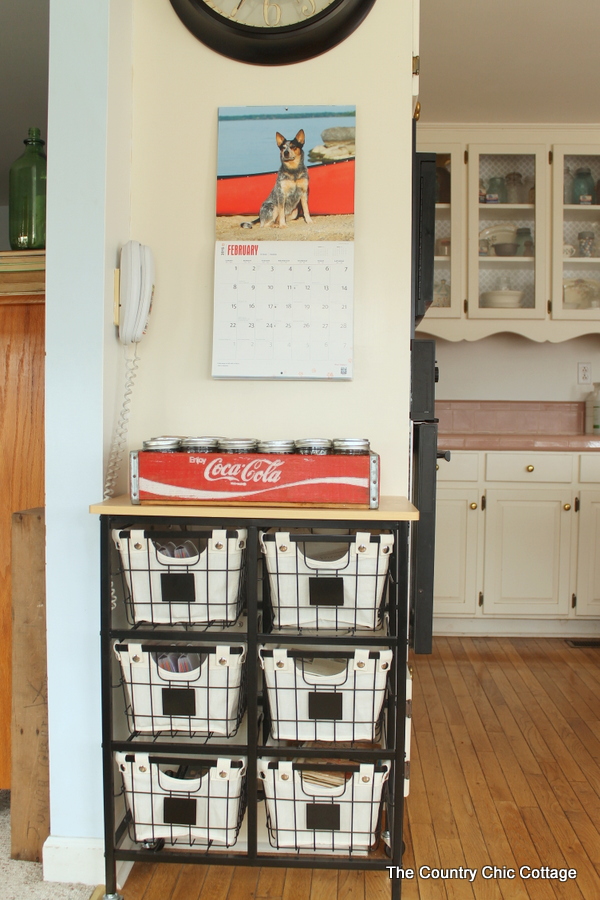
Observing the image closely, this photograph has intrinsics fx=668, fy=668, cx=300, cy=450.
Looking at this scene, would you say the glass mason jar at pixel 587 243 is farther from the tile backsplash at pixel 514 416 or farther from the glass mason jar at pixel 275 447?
the glass mason jar at pixel 275 447

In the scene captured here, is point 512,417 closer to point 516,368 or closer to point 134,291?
point 516,368

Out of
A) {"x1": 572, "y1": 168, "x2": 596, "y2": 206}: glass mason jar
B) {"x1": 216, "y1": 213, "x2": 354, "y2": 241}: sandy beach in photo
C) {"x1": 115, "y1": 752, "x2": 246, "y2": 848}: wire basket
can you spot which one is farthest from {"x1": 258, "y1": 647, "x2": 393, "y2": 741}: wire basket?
{"x1": 572, "y1": 168, "x2": 596, "y2": 206}: glass mason jar

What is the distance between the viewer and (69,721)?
1.54 metres

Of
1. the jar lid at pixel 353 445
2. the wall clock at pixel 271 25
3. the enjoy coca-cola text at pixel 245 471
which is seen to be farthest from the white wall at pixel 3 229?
the jar lid at pixel 353 445

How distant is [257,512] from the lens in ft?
4.47

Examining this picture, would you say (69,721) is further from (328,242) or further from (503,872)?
(328,242)

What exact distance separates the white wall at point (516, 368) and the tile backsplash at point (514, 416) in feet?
0.14

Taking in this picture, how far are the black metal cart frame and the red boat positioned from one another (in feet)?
2.50

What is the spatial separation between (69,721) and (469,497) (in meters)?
2.11

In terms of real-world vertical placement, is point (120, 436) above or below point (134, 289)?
below

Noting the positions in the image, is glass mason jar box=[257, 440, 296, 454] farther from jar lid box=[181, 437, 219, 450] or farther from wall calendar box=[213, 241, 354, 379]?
wall calendar box=[213, 241, 354, 379]

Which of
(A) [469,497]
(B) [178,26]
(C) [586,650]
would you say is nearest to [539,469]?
(A) [469,497]

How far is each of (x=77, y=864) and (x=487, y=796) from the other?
3.53 ft

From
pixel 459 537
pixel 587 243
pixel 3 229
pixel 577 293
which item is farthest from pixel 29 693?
pixel 3 229
